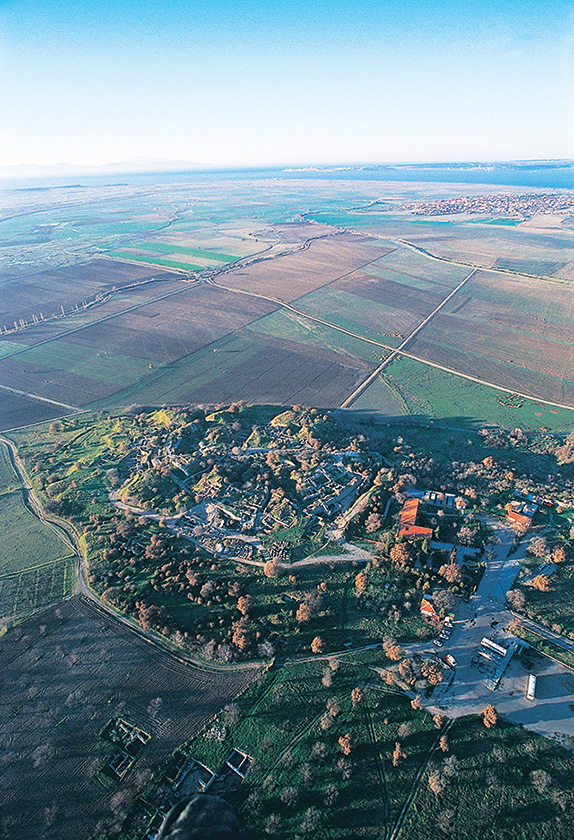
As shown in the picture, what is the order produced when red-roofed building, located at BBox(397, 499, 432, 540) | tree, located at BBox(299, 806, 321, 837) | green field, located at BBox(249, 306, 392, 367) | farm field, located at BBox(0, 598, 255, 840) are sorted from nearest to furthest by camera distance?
1. tree, located at BBox(299, 806, 321, 837)
2. farm field, located at BBox(0, 598, 255, 840)
3. red-roofed building, located at BBox(397, 499, 432, 540)
4. green field, located at BBox(249, 306, 392, 367)

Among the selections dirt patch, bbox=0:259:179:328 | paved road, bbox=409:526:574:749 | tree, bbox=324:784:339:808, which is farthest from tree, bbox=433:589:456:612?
dirt patch, bbox=0:259:179:328

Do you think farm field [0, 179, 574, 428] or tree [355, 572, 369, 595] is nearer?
tree [355, 572, 369, 595]

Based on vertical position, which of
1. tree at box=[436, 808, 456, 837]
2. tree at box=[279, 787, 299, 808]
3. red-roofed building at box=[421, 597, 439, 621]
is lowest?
tree at box=[436, 808, 456, 837]

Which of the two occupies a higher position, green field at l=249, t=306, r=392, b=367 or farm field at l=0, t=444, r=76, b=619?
green field at l=249, t=306, r=392, b=367

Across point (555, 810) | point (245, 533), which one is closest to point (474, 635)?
point (555, 810)

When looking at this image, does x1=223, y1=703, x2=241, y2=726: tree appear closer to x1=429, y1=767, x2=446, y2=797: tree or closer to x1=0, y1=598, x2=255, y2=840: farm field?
x1=0, y1=598, x2=255, y2=840: farm field

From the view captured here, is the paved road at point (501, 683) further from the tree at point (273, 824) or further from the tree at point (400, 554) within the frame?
the tree at point (273, 824)
